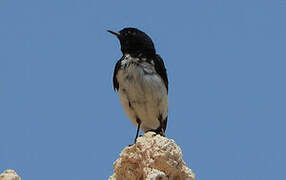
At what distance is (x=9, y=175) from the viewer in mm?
10141

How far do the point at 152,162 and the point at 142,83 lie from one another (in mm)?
4673

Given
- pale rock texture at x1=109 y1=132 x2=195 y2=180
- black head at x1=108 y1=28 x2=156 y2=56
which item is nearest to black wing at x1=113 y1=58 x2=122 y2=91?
black head at x1=108 y1=28 x2=156 y2=56

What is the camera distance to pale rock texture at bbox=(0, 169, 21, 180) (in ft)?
33.2

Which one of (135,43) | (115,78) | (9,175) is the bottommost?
(9,175)

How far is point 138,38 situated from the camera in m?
16.5

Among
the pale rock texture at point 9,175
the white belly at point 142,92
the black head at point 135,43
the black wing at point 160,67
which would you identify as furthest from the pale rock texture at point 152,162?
the black head at point 135,43

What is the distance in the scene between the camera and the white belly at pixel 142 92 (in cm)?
1584

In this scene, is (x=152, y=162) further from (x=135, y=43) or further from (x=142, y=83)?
(x=135, y=43)

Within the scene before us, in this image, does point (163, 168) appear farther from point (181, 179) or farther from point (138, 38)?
point (138, 38)

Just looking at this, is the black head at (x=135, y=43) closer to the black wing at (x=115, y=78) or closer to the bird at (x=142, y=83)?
the bird at (x=142, y=83)

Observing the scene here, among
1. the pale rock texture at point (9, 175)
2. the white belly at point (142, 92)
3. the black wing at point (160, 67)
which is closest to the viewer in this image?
the pale rock texture at point (9, 175)

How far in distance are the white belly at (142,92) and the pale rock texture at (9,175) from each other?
5891 mm

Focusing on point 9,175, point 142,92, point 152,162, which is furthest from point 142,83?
point 9,175

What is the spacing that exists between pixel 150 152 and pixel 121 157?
68 cm
